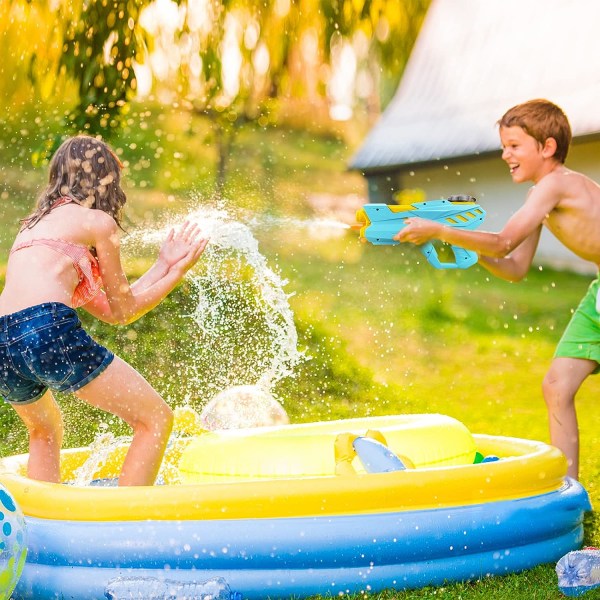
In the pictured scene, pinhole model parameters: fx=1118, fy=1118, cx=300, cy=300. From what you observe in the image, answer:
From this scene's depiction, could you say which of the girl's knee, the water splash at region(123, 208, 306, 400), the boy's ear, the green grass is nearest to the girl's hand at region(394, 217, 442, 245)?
the boy's ear

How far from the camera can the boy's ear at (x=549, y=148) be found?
12.3 ft

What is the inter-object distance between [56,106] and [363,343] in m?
3.72

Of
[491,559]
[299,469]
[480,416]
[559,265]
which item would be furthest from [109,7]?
[559,265]

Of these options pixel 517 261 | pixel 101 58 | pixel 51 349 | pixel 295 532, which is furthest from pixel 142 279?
pixel 101 58

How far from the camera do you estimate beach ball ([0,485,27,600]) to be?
2.58m

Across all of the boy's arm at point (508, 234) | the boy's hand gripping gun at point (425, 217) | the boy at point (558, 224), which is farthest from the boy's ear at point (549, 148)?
the boy's hand gripping gun at point (425, 217)

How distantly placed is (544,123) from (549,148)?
87mm

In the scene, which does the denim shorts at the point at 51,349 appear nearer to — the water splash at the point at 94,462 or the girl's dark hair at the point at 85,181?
the girl's dark hair at the point at 85,181

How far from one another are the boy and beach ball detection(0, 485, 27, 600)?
5.55 feet

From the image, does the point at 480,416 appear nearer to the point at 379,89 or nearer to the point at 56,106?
the point at 56,106

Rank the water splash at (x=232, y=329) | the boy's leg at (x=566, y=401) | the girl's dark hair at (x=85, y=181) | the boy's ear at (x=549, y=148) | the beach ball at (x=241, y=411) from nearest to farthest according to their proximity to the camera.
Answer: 1. the girl's dark hair at (x=85, y=181)
2. the boy's leg at (x=566, y=401)
3. the boy's ear at (x=549, y=148)
4. the beach ball at (x=241, y=411)
5. the water splash at (x=232, y=329)

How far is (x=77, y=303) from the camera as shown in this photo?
10.9 ft

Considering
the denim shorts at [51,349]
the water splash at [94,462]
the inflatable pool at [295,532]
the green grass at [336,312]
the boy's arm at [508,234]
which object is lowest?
the green grass at [336,312]

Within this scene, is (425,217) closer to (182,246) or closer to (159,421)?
(182,246)
